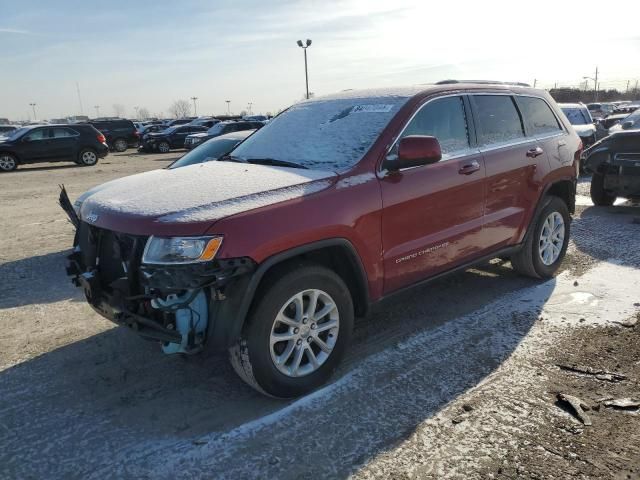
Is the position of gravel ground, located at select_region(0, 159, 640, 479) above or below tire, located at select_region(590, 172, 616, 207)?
below

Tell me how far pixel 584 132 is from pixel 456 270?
11254 millimetres

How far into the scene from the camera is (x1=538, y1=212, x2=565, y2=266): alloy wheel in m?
5.25

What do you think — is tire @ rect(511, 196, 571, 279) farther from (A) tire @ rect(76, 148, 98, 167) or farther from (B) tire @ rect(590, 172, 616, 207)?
(A) tire @ rect(76, 148, 98, 167)

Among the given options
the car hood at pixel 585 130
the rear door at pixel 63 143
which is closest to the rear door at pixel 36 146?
the rear door at pixel 63 143

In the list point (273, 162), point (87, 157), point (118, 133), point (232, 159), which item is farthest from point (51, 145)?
point (273, 162)

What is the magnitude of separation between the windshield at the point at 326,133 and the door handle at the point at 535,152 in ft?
5.15

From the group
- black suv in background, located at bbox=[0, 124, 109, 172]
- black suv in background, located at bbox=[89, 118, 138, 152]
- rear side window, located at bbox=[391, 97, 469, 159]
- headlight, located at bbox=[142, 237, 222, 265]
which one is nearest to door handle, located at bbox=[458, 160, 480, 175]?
rear side window, located at bbox=[391, 97, 469, 159]

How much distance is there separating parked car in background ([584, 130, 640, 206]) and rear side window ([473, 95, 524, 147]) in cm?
427

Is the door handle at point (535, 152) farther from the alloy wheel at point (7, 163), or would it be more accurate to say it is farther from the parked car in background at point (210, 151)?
the alloy wheel at point (7, 163)

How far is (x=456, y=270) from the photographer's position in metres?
4.25

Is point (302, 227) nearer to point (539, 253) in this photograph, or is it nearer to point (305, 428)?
point (305, 428)

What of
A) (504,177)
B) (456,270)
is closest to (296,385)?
(456,270)

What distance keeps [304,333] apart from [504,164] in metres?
2.46

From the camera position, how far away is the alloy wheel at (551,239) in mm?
5246
